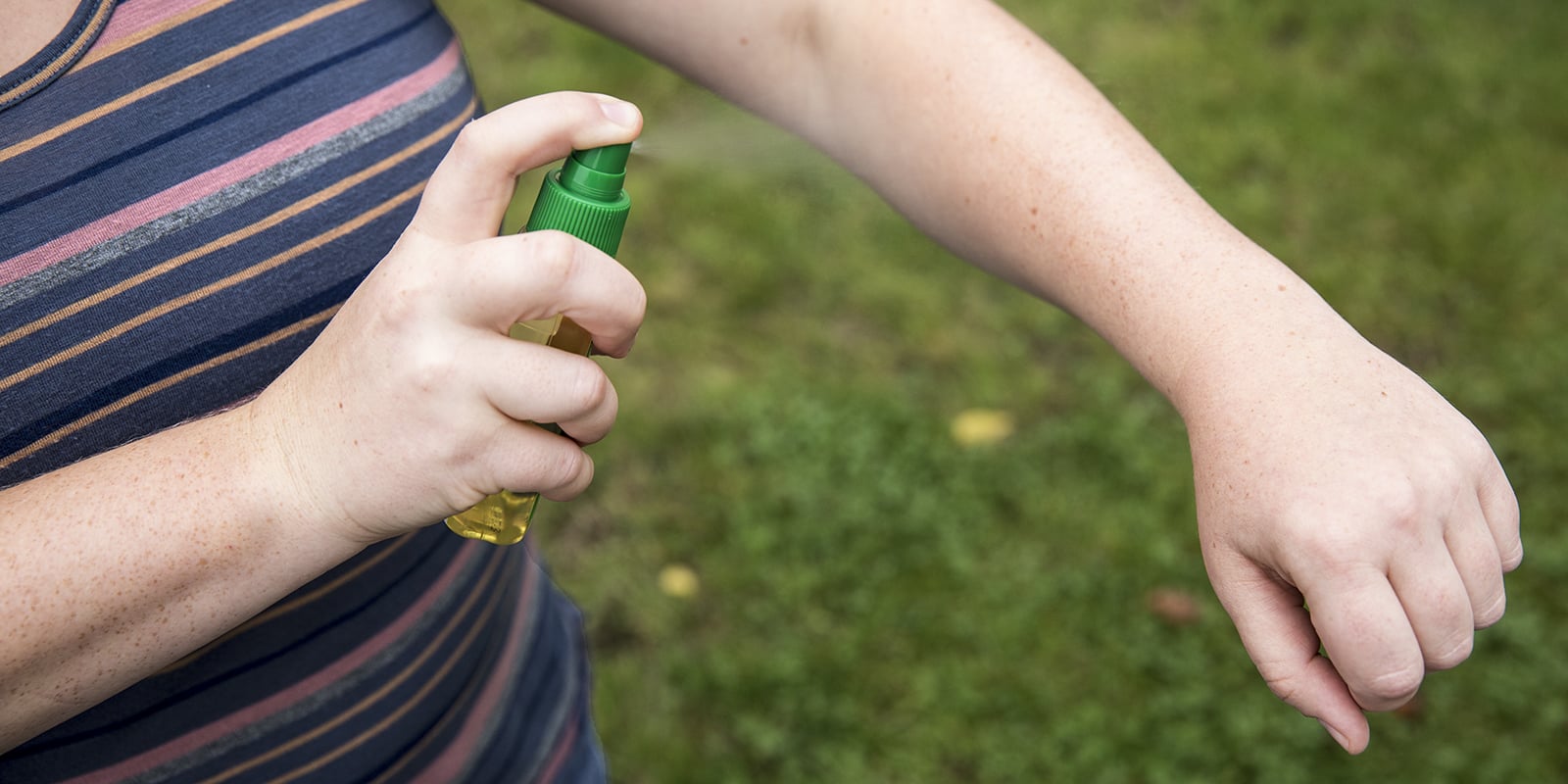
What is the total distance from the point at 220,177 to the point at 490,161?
15.8 inches

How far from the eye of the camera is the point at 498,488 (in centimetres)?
103

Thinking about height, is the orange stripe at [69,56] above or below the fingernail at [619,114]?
above

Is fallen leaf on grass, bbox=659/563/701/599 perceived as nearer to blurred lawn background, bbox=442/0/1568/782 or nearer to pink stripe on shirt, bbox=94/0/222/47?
blurred lawn background, bbox=442/0/1568/782

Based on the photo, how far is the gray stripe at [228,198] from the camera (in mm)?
1102

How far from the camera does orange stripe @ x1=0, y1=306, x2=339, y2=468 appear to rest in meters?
1.11

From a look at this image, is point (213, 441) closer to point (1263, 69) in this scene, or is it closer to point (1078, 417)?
point (1078, 417)

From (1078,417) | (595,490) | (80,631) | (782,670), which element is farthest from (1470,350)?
(80,631)

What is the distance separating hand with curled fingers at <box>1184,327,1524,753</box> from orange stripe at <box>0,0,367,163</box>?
1012mm

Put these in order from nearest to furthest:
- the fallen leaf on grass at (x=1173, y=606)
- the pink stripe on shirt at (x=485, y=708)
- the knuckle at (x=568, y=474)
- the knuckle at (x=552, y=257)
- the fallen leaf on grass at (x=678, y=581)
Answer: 1. the knuckle at (x=552, y=257)
2. the knuckle at (x=568, y=474)
3. the pink stripe on shirt at (x=485, y=708)
4. the fallen leaf on grass at (x=1173, y=606)
5. the fallen leaf on grass at (x=678, y=581)

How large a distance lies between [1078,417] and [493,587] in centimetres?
246

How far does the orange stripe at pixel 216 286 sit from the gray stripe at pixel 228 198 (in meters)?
0.06

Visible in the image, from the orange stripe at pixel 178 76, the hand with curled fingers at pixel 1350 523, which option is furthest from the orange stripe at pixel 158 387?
the hand with curled fingers at pixel 1350 523

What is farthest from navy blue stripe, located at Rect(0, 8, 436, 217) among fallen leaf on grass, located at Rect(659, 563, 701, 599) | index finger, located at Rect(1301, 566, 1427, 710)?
fallen leaf on grass, located at Rect(659, 563, 701, 599)

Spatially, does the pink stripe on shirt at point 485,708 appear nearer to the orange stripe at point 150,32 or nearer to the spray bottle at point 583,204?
the spray bottle at point 583,204
